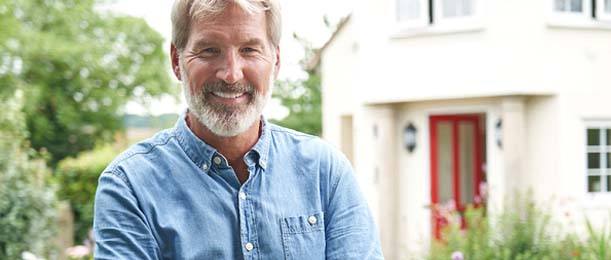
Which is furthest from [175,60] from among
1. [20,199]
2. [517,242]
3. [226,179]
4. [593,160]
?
[593,160]

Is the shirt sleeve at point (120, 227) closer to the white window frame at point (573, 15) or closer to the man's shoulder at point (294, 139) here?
the man's shoulder at point (294, 139)

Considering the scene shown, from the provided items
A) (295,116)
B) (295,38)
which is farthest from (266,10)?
(295,116)

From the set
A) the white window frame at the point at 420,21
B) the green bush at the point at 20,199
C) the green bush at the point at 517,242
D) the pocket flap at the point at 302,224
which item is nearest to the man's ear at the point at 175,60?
the pocket flap at the point at 302,224

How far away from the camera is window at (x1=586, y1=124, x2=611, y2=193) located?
11875 millimetres

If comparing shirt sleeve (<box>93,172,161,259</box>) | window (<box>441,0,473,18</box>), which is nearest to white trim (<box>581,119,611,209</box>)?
window (<box>441,0,473,18</box>)

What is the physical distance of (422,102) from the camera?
41.5 feet

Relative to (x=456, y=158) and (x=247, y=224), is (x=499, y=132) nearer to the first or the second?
(x=456, y=158)

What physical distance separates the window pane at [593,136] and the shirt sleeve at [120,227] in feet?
35.4

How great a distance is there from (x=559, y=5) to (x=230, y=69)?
1042 centimetres

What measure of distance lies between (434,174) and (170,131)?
36.1 ft

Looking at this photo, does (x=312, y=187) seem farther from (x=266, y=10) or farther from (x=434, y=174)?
(x=434, y=174)

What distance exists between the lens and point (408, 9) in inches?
484

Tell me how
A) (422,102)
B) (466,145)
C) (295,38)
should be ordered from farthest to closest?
(295,38) < (466,145) < (422,102)

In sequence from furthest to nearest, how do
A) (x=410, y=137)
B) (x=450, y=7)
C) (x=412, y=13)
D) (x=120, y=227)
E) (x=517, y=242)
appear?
(x=410, y=137)
(x=412, y=13)
(x=450, y=7)
(x=517, y=242)
(x=120, y=227)
